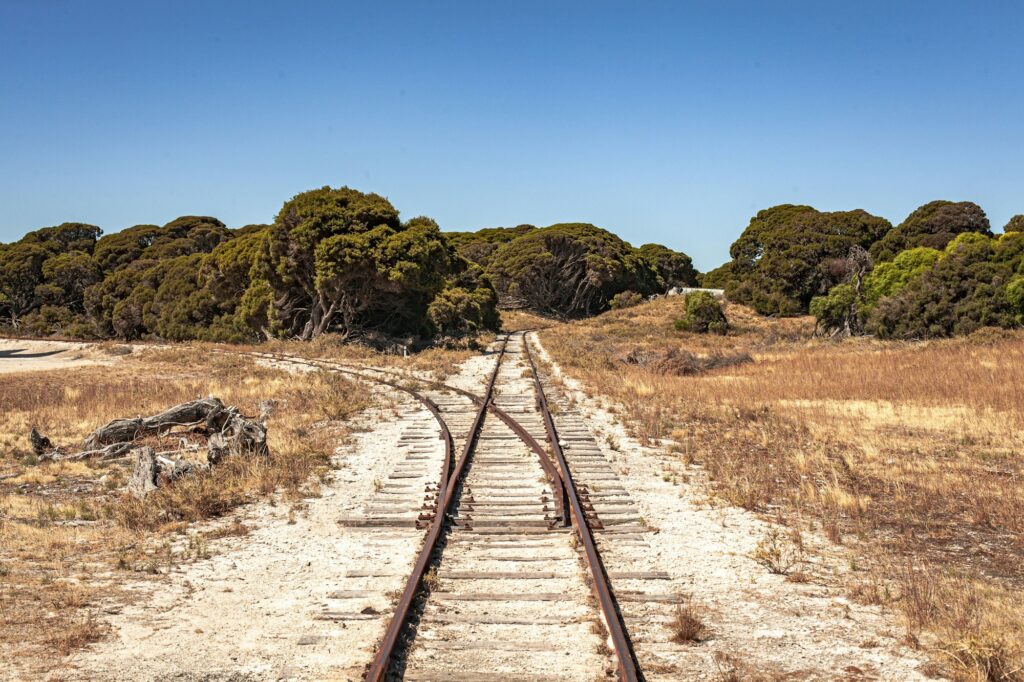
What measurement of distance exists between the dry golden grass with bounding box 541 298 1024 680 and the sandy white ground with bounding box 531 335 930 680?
0.31 m

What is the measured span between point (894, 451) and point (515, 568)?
7952mm

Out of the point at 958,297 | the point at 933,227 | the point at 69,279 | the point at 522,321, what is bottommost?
the point at 522,321

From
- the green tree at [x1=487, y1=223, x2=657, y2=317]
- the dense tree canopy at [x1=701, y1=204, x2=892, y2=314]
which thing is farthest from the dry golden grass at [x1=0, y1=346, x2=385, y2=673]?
the green tree at [x1=487, y1=223, x2=657, y2=317]

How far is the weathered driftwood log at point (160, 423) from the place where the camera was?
1301cm

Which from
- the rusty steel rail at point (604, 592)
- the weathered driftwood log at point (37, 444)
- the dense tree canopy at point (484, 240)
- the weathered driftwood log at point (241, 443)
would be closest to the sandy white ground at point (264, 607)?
the rusty steel rail at point (604, 592)

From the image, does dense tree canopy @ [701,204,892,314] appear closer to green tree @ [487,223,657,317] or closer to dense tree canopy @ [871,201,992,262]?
dense tree canopy @ [871,201,992,262]

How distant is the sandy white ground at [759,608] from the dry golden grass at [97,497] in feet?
14.8

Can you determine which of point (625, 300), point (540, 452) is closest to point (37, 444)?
point (540, 452)

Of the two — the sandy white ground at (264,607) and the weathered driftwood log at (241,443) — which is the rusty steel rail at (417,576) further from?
the weathered driftwood log at (241,443)

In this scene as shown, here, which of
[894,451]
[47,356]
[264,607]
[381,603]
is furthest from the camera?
[47,356]

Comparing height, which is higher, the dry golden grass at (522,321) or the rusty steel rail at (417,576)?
the dry golden grass at (522,321)

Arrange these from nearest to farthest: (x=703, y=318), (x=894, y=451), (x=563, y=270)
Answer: (x=894, y=451)
(x=703, y=318)
(x=563, y=270)

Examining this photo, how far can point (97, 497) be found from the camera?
988cm

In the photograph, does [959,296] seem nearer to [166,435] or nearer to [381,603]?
[166,435]
